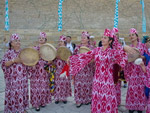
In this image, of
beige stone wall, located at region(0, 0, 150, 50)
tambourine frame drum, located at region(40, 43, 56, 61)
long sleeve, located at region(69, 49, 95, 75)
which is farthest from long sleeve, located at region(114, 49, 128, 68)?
beige stone wall, located at region(0, 0, 150, 50)

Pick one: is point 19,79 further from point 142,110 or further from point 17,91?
point 142,110

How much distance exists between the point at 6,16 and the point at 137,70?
8872 millimetres

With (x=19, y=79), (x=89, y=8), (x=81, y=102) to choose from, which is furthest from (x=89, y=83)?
(x=89, y=8)

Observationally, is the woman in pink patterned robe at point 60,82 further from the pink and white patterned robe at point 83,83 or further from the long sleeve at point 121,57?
the long sleeve at point 121,57

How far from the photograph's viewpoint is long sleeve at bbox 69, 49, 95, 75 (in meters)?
3.08

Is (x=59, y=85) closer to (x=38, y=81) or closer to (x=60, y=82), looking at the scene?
(x=60, y=82)

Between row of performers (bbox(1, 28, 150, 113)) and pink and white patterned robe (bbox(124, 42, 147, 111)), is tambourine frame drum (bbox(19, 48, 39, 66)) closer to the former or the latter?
row of performers (bbox(1, 28, 150, 113))

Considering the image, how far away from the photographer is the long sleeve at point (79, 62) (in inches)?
121

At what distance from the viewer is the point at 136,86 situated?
3.64 m

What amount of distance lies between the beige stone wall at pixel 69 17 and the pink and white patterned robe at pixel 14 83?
7.18 metres

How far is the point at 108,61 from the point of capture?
2.87m

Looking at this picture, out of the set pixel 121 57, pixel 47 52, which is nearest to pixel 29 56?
pixel 47 52

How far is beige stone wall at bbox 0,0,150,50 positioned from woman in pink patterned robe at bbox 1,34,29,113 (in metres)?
7.14

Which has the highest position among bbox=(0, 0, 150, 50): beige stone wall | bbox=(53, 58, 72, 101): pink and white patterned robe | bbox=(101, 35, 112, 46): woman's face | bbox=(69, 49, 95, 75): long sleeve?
bbox=(0, 0, 150, 50): beige stone wall
